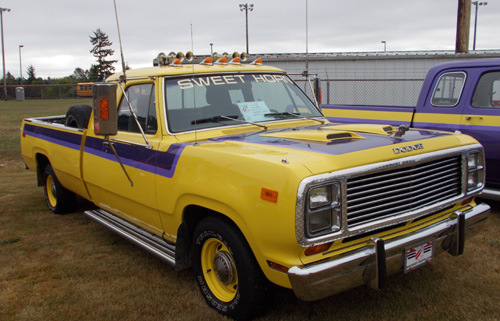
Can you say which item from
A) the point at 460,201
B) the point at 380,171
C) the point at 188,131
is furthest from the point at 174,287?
the point at 460,201

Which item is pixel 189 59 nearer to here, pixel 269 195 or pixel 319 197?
pixel 269 195

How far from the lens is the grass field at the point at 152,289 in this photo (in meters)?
3.57

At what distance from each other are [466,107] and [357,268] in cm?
419

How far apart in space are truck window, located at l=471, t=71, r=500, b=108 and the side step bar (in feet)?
14.9

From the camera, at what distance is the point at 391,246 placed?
3.05 m

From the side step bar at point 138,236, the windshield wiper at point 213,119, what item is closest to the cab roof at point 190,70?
the windshield wiper at point 213,119

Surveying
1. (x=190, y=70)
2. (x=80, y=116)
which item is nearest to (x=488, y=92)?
(x=190, y=70)

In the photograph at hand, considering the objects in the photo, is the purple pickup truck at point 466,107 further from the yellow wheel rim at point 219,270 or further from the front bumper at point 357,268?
the yellow wheel rim at point 219,270

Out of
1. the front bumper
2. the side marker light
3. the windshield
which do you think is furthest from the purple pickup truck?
the side marker light

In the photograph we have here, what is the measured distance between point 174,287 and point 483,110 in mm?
4574

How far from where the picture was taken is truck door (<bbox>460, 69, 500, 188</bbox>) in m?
5.87

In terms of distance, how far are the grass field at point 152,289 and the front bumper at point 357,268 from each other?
0.60 m

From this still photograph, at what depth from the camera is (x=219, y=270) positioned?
3.52 metres

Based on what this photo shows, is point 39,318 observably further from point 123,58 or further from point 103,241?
point 123,58
